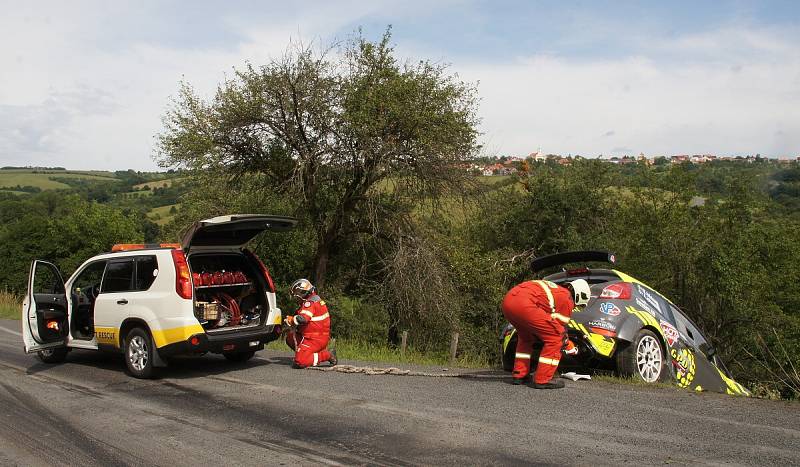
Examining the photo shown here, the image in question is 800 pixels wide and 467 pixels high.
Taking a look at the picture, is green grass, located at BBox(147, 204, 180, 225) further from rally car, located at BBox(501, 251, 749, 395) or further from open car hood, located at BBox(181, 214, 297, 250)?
rally car, located at BBox(501, 251, 749, 395)

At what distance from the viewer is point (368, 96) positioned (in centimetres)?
1775

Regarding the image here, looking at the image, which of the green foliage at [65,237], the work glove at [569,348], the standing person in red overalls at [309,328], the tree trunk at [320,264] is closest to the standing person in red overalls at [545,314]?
the work glove at [569,348]

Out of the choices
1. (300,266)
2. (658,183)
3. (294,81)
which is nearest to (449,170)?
(294,81)

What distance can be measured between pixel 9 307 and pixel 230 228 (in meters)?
20.8

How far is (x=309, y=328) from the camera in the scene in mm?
9383

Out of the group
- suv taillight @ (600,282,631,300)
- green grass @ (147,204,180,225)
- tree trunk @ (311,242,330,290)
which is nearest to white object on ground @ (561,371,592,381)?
suv taillight @ (600,282,631,300)

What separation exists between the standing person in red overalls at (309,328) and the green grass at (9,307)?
17.4 m

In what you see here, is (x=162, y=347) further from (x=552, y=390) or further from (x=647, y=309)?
(x=647, y=309)

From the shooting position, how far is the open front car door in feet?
31.5

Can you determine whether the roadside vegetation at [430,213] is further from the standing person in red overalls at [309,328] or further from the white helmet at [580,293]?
the white helmet at [580,293]

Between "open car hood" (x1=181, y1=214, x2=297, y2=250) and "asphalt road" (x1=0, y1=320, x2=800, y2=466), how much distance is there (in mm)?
2027

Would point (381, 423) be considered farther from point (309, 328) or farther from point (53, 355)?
point (53, 355)

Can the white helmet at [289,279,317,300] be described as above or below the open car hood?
below

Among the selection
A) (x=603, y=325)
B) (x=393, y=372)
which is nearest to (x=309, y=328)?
(x=393, y=372)
